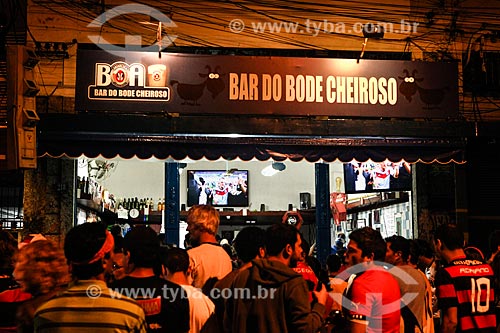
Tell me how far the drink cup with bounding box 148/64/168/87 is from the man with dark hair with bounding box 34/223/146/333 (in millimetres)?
7038

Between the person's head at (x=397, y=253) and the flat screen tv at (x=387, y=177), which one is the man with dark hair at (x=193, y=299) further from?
the flat screen tv at (x=387, y=177)

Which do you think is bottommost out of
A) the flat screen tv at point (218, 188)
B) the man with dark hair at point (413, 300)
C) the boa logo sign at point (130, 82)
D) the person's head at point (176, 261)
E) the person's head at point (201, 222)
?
the man with dark hair at point (413, 300)

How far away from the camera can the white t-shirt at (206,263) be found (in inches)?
242

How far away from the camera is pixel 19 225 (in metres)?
12.0

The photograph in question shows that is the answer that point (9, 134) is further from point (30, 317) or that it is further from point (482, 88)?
point (482, 88)

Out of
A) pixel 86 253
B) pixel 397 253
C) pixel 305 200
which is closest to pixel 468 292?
pixel 397 253

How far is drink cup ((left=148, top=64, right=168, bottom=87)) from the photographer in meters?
10.6

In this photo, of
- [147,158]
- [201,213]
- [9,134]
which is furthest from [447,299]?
[9,134]

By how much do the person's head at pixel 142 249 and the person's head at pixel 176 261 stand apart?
90 centimetres

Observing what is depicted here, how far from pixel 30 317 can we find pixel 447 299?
13.0 ft

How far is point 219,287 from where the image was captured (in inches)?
215

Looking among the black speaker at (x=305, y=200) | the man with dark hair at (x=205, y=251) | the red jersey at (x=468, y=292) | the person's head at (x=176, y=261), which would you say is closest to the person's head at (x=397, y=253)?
the red jersey at (x=468, y=292)

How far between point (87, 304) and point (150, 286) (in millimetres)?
789

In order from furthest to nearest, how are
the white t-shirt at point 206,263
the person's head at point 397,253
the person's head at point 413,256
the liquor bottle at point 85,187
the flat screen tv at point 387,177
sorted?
the liquor bottle at point 85,187 < the flat screen tv at point 387,177 < the person's head at point 413,256 < the person's head at point 397,253 < the white t-shirt at point 206,263
